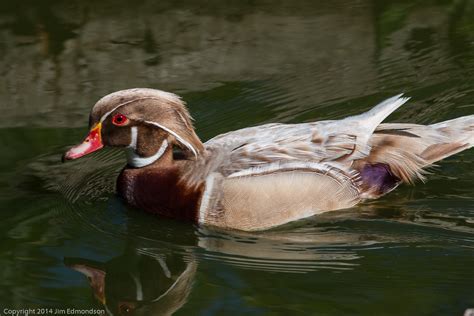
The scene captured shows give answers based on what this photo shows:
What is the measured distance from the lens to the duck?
9.02 meters

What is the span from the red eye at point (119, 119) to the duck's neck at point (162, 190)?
0.45m

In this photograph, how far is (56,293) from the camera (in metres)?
7.91

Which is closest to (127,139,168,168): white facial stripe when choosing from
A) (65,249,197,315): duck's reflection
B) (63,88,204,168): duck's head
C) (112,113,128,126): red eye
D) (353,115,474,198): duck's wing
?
(63,88,204,168): duck's head

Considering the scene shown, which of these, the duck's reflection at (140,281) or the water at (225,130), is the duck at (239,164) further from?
the duck's reflection at (140,281)

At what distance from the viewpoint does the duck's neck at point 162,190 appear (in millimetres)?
9062

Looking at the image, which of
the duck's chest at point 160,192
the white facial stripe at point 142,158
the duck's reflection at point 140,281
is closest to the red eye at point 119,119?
the white facial stripe at point 142,158

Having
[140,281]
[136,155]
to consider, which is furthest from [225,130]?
[140,281]

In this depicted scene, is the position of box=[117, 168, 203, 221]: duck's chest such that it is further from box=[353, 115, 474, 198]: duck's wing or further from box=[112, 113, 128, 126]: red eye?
box=[353, 115, 474, 198]: duck's wing

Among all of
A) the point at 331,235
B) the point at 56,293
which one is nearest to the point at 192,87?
the point at 331,235

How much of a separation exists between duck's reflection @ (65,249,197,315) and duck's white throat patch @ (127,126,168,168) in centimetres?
92

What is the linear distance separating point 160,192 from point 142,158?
1.18 feet

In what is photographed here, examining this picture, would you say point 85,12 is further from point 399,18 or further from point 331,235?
point 331,235

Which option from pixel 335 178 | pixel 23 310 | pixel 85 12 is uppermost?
pixel 85 12

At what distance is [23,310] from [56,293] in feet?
1.04
